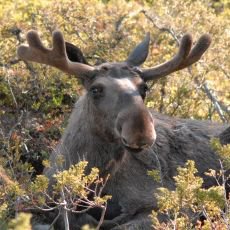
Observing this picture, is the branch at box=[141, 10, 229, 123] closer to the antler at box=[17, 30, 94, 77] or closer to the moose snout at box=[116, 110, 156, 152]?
the antler at box=[17, 30, 94, 77]

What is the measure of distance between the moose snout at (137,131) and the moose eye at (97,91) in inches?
24.0

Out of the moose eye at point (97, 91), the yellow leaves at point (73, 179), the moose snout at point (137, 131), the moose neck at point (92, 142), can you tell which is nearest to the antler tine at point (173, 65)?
the moose eye at point (97, 91)

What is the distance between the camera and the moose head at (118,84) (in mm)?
7473

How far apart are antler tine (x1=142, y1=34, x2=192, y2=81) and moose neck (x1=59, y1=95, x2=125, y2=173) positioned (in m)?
0.70

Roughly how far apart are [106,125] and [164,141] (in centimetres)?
143

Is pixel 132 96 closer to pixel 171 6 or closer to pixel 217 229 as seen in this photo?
pixel 217 229

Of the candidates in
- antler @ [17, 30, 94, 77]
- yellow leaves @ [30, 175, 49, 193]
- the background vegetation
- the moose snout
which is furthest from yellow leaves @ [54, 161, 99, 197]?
the background vegetation

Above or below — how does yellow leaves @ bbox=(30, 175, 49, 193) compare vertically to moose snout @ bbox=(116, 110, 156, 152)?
below

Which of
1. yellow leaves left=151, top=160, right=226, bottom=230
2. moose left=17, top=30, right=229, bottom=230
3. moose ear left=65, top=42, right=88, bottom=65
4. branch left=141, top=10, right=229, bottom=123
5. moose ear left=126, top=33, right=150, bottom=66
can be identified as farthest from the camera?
branch left=141, top=10, right=229, bottom=123

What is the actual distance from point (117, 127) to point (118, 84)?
0.49 meters

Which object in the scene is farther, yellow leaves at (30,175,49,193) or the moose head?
the moose head

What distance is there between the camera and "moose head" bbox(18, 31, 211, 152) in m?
7.47

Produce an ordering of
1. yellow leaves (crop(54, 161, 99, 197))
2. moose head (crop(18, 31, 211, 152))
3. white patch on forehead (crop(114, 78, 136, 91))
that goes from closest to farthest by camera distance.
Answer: yellow leaves (crop(54, 161, 99, 197)) → moose head (crop(18, 31, 211, 152)) → white patch on forehead (crop(114, 78, 136, 91))

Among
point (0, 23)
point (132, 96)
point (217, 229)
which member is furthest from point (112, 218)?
point (0, 23)
